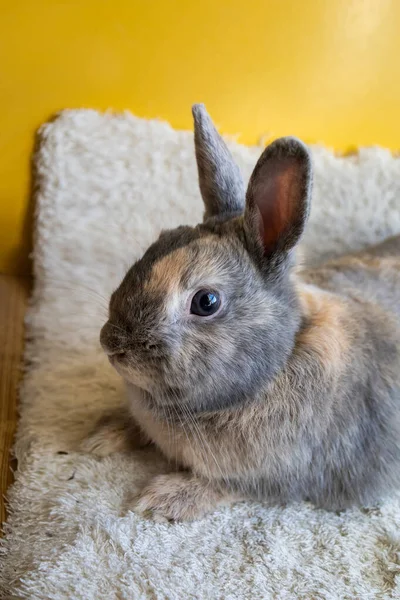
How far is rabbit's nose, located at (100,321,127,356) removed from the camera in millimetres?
806

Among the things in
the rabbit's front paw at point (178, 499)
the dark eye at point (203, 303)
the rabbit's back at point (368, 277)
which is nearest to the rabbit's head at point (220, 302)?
the dark eye at point (203, 303)

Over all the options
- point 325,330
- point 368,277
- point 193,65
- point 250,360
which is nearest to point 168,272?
point 250,360

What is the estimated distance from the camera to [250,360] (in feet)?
2.77

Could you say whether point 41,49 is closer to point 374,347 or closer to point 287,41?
point 287,41

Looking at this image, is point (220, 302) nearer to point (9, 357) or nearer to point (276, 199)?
point (276, 199)

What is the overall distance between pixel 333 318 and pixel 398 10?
0.94m

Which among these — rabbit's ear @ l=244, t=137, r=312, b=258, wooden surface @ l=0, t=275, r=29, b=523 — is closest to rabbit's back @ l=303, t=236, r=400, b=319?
rabbit's ear @ l=244, t=137, r=312, b=258

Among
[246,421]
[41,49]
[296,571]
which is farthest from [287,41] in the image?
[296,571]

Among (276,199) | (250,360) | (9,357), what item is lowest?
(9,357)

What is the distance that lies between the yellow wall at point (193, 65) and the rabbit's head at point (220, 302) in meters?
0.69

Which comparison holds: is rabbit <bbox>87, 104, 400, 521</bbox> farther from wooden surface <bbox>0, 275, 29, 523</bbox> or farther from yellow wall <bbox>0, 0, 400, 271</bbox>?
yellow wall <bbox>0, 0, 400, 271</bbox>

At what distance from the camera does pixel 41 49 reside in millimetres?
1304

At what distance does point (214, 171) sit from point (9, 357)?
2.32ft

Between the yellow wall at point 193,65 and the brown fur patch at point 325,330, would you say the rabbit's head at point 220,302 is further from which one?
the yellow wall at point 193,65
